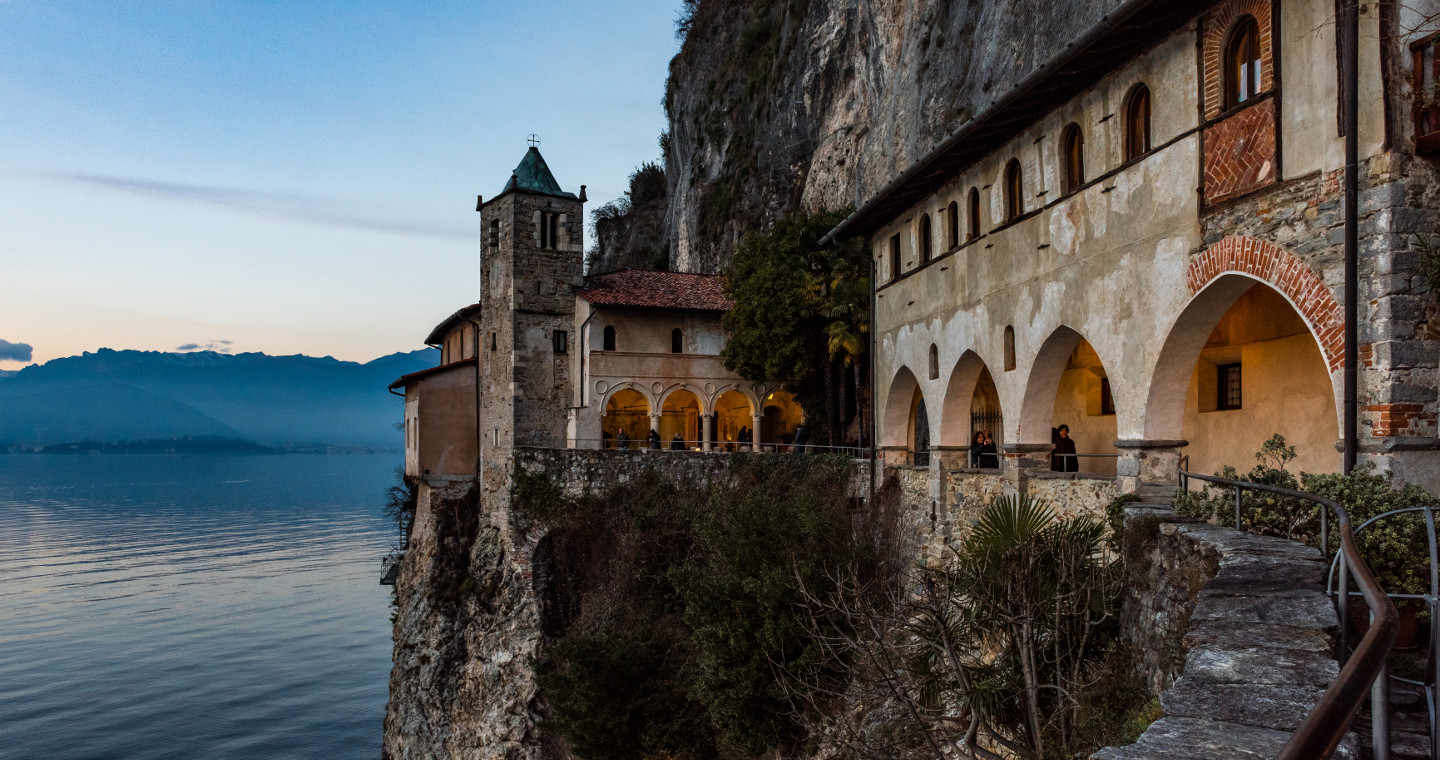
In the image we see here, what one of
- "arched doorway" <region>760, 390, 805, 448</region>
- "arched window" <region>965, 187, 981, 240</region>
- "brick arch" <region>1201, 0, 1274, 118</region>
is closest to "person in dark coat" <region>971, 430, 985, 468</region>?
"arched window" <region>965, 187, 981, 240</region>

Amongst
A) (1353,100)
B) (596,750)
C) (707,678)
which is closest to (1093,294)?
(1353,100)

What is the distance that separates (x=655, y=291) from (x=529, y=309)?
4.94 meters

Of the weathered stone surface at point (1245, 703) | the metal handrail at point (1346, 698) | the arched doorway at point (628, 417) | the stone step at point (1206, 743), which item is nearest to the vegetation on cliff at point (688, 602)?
the weathered stone surface at point (1245, 703)

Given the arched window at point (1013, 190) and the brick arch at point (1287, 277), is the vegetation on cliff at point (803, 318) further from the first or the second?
the brick arch at point (1287, 277)

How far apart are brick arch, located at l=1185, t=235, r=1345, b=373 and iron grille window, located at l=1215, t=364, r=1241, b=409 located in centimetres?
486

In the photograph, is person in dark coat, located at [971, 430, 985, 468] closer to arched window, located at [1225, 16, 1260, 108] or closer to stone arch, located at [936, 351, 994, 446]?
stone arch, located at [936, 351, 994, 446]

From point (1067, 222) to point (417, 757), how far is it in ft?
84.0

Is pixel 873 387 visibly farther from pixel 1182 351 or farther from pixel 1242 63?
pixel 1242 63

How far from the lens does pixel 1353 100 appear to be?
29.1 ft

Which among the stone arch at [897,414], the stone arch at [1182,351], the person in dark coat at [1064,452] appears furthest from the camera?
the stone arch at [897,414]

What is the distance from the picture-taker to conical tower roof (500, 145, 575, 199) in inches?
1283

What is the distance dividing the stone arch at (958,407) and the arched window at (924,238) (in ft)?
10.1

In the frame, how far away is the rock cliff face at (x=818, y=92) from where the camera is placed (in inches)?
1056

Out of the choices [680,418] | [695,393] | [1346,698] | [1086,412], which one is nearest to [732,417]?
[680,418]
